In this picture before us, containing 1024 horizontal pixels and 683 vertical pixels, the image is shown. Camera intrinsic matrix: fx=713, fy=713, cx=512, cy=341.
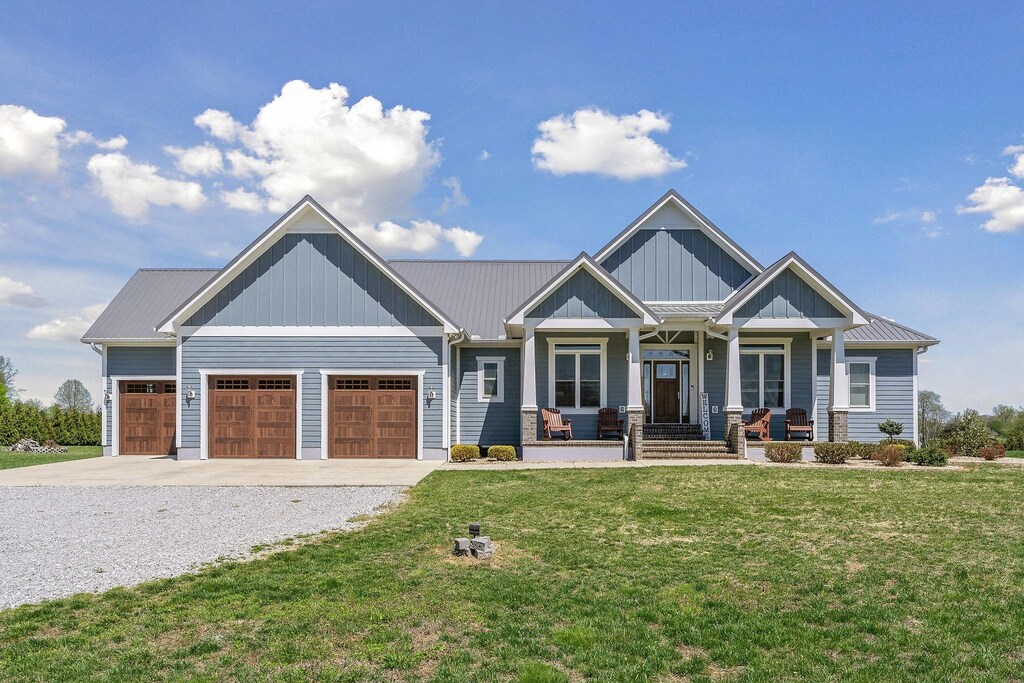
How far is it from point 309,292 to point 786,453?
13.1m

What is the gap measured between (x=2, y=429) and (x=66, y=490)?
1609 centimetres

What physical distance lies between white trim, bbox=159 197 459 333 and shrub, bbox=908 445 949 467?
11.7 m

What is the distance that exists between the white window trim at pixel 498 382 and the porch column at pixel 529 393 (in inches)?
83.1

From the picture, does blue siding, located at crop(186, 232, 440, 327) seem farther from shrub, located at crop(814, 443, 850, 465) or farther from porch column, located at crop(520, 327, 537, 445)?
shrub, located at crop(814, 443, 850, 465)

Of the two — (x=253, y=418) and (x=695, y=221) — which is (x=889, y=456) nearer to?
(x=695, y=221)

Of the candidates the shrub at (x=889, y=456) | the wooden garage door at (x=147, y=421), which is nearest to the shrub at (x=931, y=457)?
the shrub at (x=889, y=456)

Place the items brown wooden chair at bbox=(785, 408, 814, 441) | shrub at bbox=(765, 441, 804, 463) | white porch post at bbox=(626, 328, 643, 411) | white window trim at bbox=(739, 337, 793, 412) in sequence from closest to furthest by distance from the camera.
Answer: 1. shrub at bbox=(765, 441, 804, 463)
2. white porch post at bbox=(626, 328, 643, 411)
3. brown wooden chair at bbox=(785, 408, 814, 441)
4. white window trim at bbox=(739, 337, 793, 412)

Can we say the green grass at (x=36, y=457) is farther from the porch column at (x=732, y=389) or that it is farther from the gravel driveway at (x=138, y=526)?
the porch column at (x=732, y=389)

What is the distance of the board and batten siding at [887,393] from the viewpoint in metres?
21.5

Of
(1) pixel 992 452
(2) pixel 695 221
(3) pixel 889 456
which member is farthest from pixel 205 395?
(1) pixel 992 452

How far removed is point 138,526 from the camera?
9.76 meters

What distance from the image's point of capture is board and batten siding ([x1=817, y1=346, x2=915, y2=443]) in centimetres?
2153

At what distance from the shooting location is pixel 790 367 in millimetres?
20641

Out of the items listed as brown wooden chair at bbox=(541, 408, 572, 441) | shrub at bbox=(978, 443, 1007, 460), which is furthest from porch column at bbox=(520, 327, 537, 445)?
shrub at bbox=(978, 443, 1007, 460)
